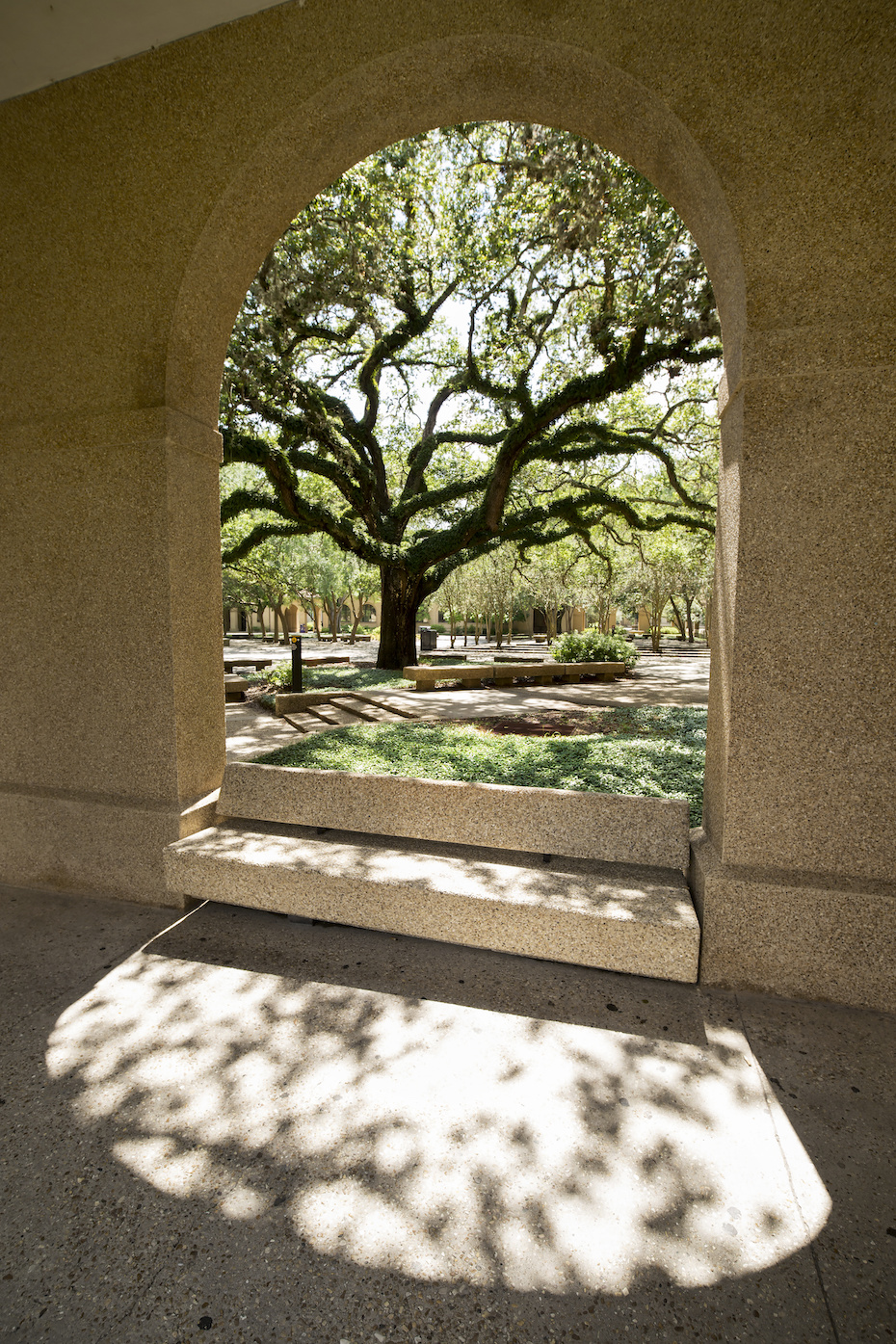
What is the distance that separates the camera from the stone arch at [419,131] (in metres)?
2.98

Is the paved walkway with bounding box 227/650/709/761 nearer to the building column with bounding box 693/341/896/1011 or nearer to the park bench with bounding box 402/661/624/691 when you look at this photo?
the park bench with bounding box 402/661/624/691

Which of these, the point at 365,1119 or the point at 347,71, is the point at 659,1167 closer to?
the point at 365,1119

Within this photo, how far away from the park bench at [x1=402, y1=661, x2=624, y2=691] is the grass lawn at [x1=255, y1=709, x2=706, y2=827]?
6.21m

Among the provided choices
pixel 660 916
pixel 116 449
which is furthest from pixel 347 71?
pixel 660 916

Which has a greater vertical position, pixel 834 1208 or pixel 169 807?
pixel 169 807

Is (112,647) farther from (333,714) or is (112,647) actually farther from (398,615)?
(398,615)

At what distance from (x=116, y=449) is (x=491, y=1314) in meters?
4.39

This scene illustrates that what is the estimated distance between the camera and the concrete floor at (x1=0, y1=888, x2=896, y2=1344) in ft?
5.28

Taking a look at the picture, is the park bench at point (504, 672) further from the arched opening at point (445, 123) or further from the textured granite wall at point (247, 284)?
the arched opening at point (445, 123)

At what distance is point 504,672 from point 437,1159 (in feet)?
39.1

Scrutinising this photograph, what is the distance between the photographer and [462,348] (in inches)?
544

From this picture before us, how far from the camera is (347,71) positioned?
326 centimetres

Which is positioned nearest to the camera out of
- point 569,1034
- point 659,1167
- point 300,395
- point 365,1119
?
point 659,1167

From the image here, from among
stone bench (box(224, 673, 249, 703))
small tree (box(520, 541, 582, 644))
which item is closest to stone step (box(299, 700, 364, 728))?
stone bench (box(224, 673, 249, 703))
